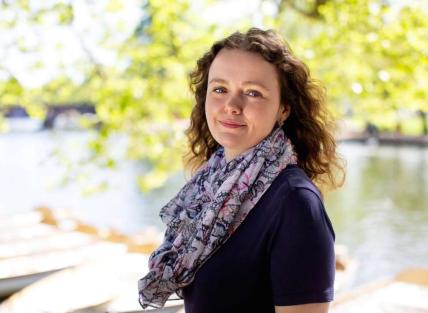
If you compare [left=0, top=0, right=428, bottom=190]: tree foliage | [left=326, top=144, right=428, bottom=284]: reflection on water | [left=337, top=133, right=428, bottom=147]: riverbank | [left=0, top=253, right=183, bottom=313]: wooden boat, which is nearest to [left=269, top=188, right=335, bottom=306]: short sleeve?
[left=0, top=253, right=183, bottom=313]: wooden boat

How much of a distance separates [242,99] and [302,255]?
310 millimetres

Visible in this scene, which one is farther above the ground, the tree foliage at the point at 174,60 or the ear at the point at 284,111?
the tree foliage at the point at 174,60

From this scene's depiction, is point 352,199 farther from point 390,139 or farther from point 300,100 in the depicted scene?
point 300,100

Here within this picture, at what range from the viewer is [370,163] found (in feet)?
35.8

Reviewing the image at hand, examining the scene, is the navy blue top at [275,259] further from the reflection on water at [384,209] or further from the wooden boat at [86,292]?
the reflection on water at [384,209]

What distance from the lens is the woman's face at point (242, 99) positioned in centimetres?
108

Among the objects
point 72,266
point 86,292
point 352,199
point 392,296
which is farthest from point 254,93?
point 352,199

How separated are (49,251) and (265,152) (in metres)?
2.12

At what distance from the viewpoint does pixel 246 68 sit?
108 cm

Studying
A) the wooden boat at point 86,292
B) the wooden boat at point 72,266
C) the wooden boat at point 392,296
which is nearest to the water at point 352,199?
the wooden boat at point 72,266

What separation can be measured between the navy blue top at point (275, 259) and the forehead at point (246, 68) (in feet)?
0.53

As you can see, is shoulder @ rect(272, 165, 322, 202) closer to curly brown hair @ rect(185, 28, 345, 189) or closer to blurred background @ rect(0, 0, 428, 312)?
curly brown hair @ rect(185, 28, 345, 189)

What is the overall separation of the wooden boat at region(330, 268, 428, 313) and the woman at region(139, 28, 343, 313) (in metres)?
0.85

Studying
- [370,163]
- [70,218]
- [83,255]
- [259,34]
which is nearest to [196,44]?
[70,218]
